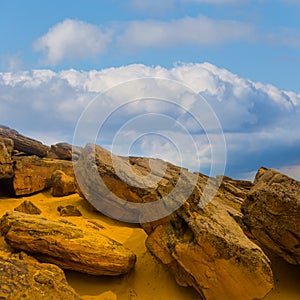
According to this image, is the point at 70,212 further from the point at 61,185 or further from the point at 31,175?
the point at 31,175

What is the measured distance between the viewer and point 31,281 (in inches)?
456

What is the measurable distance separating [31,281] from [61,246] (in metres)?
2.02

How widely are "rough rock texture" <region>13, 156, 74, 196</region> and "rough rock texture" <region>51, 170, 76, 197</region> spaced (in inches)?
37.8

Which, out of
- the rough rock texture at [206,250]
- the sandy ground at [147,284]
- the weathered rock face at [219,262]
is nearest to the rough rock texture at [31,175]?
the sandy ground at [147,284]

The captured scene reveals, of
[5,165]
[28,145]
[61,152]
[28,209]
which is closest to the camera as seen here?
[28,209]

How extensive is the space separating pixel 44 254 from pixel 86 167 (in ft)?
23.8

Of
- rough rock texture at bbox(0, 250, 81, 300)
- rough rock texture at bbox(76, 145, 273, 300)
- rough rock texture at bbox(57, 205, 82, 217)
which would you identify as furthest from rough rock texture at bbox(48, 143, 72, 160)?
rough rock texture at bbox(0, 250, 81, 300)

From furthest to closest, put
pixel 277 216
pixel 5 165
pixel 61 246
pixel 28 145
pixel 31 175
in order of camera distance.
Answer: pixel 28 145, pixel 31 175, pixel 5 165, pixel 61 246, pixel 277 216

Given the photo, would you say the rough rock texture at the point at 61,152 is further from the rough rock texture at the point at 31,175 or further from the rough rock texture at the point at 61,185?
the rough rock texture at the point at 61,185

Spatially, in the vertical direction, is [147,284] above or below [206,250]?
below

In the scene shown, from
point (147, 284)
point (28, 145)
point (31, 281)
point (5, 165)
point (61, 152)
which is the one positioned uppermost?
point (61, 152)

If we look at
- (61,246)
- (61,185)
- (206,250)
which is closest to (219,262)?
(206,250)

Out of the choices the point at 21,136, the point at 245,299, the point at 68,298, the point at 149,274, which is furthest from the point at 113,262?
the point at 21,136

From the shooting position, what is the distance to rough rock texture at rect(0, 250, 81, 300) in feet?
36.0
